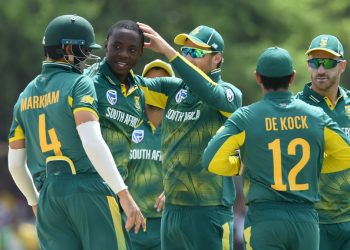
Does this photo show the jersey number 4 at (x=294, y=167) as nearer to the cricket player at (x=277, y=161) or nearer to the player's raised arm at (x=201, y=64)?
the cricket player at (x=277, y=161)

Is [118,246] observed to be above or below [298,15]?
below

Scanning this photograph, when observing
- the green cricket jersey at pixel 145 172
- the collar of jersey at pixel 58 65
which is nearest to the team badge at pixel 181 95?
the collar of jersey at pixel 58 65

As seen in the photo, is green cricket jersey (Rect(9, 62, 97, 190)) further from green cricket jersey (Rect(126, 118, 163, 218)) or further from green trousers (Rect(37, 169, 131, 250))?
green cricket jersey (Rect(126, 118, 163, 218))

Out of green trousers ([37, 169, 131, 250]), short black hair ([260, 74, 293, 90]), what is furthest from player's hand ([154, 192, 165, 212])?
short black hair ([260, 74, 293, 90])

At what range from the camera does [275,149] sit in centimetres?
833

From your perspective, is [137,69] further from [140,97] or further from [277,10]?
[140,97]

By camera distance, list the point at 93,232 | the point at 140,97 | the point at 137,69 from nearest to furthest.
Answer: the point at 93,232 < the point at 140,97 < the point at 137,69

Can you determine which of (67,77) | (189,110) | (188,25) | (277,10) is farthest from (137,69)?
(67,77)

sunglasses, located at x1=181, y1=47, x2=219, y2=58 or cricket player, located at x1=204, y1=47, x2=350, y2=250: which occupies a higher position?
sunglasses, located at x1=181, y1=47, x2=219, y2=58

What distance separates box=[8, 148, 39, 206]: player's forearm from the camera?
28.6ft

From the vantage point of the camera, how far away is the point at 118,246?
8.25 meters

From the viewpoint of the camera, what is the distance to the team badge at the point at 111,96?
889 centimetres

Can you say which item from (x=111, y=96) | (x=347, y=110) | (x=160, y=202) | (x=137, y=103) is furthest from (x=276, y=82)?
(x=160, y=202)

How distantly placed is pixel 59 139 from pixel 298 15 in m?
13.9
